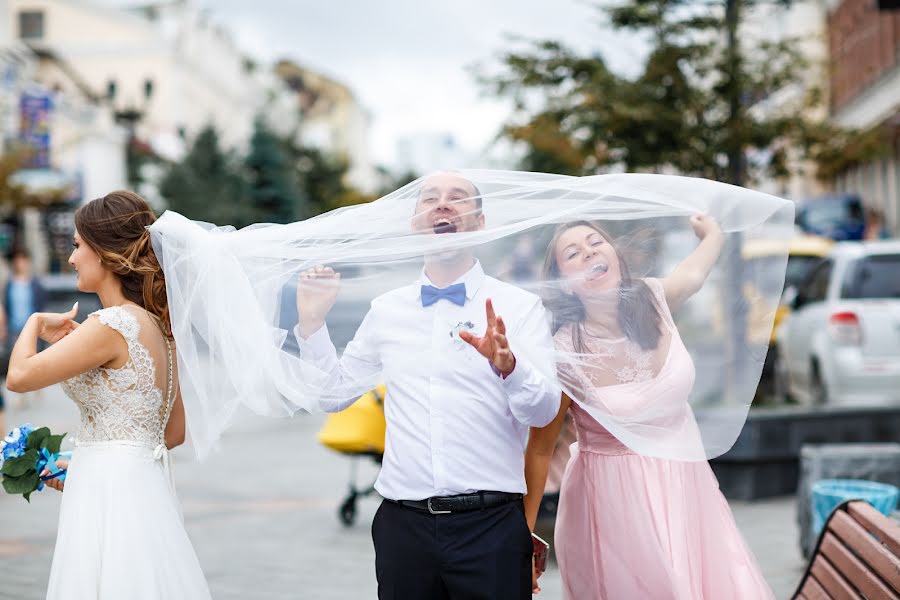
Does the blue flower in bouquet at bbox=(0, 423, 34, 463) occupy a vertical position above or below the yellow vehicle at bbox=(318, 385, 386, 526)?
above

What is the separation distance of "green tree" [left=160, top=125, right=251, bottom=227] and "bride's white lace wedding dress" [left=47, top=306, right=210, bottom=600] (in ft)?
140

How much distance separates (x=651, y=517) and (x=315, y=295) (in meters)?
1.36

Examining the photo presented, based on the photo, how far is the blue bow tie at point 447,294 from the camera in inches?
137

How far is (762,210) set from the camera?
12.7ft

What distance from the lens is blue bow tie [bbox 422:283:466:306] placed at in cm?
349

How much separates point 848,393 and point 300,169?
5839 cm

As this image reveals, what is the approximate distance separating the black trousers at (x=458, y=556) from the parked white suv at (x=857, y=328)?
25.1 feet

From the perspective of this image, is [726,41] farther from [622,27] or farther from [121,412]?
[121,412]

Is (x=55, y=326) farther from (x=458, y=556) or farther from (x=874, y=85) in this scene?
(x=874, y=85)

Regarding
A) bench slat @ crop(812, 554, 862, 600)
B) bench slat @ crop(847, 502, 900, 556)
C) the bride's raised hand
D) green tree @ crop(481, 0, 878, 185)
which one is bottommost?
bench slat @ crop(812, 554, 862, 600)

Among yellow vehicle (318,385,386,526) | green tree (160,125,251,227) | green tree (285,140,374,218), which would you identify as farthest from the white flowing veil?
green tree (285,140,374,218)

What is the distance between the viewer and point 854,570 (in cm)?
399

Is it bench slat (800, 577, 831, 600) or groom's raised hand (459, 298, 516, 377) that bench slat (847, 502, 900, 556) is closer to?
bench slat (800, 577, 831, 600)

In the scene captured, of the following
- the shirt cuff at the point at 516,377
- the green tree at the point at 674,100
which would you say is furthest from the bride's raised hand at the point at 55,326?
the green tree at the point at 674,100
